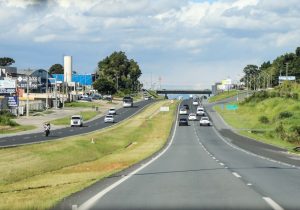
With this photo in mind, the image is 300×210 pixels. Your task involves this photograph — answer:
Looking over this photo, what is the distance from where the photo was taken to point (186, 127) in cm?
10356

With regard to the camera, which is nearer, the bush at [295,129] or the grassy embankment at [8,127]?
the bush at [295,129]

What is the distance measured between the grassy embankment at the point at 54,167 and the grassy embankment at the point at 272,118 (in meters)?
18.6

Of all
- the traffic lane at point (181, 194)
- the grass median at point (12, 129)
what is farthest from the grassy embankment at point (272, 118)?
Answer: the traffic lane at point (181, 194)

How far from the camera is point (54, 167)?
38.0 meters

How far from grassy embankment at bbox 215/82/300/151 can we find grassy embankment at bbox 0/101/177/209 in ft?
61.2

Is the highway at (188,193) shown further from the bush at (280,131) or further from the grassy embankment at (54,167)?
the bush at (280,131)

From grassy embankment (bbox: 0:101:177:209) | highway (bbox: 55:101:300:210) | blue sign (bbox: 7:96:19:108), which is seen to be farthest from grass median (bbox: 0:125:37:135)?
highway (bbox: 55:101:300:210)

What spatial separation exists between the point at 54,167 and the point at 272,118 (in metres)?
80.2

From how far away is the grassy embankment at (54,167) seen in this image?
1692 centimetres

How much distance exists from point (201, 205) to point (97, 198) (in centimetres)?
281

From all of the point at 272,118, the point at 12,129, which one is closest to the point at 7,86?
the point at 12,129

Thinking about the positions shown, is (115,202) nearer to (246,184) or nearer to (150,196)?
(150,196)

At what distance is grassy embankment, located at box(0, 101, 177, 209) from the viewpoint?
1692 cm

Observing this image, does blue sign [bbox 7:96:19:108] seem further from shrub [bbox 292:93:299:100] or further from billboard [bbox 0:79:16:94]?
shrub [bbox 292:93:299:100]
